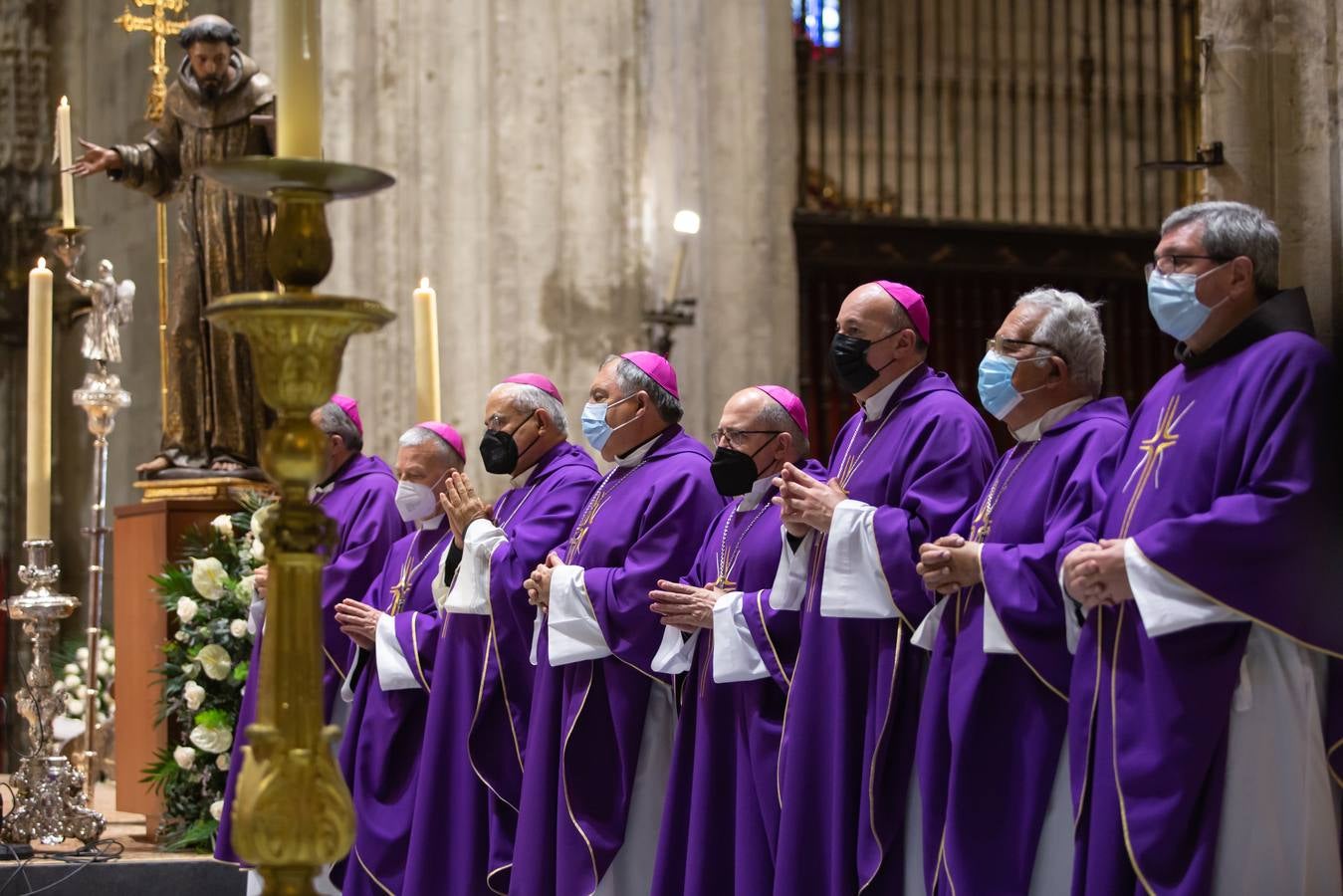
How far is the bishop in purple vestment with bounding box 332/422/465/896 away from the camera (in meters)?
5.85

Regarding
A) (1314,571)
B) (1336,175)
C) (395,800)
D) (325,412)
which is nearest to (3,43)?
(325,412)

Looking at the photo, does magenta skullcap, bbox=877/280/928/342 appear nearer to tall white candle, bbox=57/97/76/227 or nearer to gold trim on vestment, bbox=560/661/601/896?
gold trim on vestment, bbox=560/661/601/896

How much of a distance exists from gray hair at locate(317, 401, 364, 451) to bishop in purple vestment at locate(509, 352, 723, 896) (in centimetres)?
150

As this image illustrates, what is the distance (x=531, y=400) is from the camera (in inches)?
235

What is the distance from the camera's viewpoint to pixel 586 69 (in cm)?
1020

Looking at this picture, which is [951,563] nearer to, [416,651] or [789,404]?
[789,404]

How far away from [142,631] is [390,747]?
1.88 m

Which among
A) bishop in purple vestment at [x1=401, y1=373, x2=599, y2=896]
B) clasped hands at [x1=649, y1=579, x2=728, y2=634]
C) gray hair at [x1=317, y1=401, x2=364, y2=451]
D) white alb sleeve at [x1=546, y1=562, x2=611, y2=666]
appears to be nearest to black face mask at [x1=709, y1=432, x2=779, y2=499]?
clasped hands at [x1=649, y1=579, x2=728, y2=634]

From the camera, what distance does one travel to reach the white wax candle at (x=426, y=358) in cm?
619

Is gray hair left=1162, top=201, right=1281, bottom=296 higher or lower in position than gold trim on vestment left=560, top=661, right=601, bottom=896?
higher

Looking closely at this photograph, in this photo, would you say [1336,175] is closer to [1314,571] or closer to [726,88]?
[1314,571]

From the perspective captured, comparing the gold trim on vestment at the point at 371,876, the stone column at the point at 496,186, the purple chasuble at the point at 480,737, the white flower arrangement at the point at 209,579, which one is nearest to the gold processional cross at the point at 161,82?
the white flower arrangement at the point at 209,579

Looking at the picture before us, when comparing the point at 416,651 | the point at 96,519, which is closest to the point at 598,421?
the point at 416,651

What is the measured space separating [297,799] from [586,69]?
8.10m
